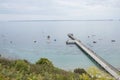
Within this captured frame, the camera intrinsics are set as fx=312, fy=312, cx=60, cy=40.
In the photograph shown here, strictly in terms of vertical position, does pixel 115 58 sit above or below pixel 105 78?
below

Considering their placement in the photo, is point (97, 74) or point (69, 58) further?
point (69, 58)

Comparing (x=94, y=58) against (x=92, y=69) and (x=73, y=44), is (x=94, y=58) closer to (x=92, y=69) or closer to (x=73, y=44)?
(x=73, y=44)

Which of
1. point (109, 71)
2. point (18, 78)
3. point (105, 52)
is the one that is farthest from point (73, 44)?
point (18, 78)

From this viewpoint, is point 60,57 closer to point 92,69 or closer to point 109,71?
point 109,71

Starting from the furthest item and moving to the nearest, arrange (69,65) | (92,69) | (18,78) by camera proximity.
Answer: (69,65) → (18,78) → (92,69)

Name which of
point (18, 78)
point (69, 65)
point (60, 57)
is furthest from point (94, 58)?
point (18, 78)

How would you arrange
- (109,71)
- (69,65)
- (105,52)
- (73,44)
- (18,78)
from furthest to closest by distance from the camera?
(73,44) → (105,52) → (69,65) → (109,71) → (18,78)

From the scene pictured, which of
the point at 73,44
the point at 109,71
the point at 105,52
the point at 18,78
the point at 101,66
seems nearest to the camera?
the point at 18,78

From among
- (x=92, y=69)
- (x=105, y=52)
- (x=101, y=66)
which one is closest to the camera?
(x=92, y=69)

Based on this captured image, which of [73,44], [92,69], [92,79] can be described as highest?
[92,69]
